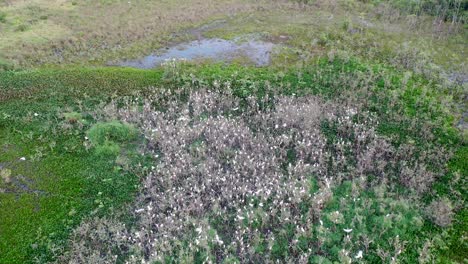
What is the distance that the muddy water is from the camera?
18938 millimetres

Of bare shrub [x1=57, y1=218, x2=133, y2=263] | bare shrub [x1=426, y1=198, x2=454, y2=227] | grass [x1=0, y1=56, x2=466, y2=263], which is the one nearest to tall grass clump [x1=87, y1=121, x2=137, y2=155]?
grass [x1=0, y1=56, x2=466, y2=263]

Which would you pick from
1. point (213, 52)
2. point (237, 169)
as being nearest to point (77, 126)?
point (237, 169)

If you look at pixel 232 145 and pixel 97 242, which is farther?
pixel 232 145

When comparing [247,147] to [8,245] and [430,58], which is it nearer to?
[8,245]

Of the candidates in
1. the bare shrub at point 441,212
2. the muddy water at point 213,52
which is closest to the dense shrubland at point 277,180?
the bare shrub at point 441,212

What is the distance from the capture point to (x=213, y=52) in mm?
19969

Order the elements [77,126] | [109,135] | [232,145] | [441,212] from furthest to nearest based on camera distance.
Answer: [77,126]
[109,135]
[232,145]
[441,212]

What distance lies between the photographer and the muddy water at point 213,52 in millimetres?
18938

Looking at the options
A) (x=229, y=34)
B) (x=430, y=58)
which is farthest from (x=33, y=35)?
(x=430, y=58)

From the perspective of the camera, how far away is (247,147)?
42.2ft

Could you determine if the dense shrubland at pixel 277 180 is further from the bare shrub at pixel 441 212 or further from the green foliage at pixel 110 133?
the green foliage at pixel 110 133

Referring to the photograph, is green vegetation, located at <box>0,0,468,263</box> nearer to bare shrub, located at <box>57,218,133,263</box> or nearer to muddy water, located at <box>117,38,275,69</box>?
bare shrub, located at <box>57,218,133,263</box>

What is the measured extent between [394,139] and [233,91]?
6169 mm

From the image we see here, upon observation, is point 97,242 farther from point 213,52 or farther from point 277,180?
point 213,52
